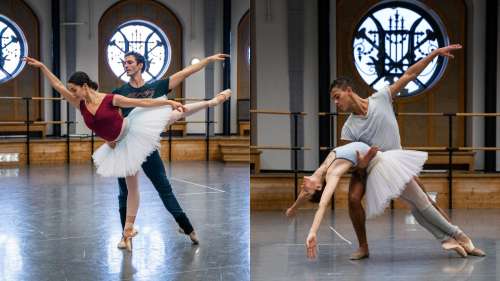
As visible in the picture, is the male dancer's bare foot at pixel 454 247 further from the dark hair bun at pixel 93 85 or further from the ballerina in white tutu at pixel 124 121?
the dark hair bun at pixel 93 85

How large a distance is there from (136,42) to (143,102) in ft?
0.98

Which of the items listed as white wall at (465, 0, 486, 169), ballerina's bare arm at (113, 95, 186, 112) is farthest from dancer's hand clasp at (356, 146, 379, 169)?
white wall at (465, 0, 486, 169)

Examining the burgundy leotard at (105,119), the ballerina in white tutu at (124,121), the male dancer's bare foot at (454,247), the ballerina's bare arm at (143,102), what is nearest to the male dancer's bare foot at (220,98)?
the ballerina in white tutu at (124,121)

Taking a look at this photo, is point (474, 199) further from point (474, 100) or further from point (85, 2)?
point (85, 2)

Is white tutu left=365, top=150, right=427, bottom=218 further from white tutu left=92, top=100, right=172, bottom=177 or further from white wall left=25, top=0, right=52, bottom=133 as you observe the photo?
white wall left=25, top=0, right=52, bottom=133

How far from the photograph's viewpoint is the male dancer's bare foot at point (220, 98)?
6.30 feet

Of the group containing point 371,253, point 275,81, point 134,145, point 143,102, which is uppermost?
point 275,81

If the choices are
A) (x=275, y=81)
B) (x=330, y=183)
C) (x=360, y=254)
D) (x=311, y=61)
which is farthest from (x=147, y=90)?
(x=360, y=254)

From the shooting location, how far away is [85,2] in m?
1.91

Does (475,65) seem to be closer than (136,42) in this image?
No

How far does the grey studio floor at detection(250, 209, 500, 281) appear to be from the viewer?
120 inches

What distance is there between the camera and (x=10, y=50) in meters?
1.91

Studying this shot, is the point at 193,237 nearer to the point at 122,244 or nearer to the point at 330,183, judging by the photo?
the point at 122,244

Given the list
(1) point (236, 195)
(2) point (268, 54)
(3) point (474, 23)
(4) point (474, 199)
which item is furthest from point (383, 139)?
(3) point (474, 23)
